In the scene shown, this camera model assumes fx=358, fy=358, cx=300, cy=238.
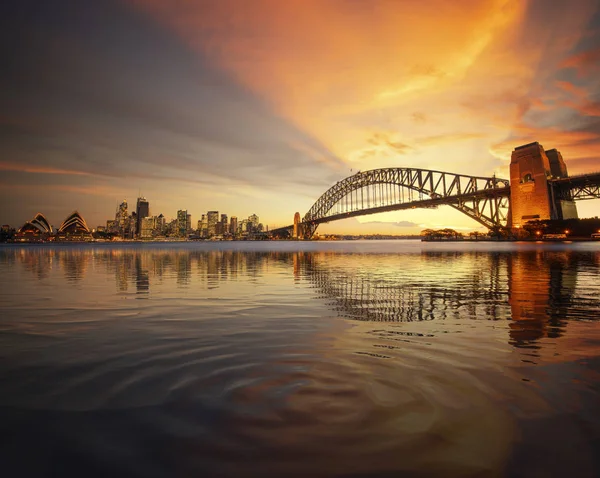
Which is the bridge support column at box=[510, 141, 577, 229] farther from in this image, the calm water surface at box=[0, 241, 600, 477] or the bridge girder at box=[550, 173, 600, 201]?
the calm water surface at box=[0, 241, 600, 477]

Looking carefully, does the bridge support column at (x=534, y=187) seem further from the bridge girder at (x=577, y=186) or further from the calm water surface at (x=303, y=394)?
the calm water surface at (x=303, y=394)

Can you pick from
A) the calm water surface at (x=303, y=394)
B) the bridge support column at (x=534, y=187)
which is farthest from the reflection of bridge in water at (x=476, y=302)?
the bridge support column at (x=534, y=187)

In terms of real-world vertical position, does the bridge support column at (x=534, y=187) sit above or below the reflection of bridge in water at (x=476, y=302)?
above

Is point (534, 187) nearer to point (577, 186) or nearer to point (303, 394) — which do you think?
point (577, 186)

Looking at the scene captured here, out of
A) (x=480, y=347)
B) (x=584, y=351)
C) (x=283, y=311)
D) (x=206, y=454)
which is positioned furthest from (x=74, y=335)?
(x=584, y=351)

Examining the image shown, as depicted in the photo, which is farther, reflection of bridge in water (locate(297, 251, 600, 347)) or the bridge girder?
the bridge girder

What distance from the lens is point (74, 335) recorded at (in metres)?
6.67

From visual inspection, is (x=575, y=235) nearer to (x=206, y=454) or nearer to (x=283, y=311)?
(x=283, y=311)

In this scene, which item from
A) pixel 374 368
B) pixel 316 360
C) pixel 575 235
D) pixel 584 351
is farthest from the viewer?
pixel 575 235

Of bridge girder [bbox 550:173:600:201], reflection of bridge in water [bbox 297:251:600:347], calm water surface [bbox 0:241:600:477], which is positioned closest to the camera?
calm water surface [bbox 0:241:600:477]

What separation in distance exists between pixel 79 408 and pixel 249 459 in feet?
6.55

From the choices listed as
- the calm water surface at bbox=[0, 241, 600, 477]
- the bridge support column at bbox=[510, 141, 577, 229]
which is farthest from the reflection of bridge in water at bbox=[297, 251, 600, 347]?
the bridge support column at bbox=[510, 141, 577, 229]

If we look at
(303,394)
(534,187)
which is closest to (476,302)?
(303,394)

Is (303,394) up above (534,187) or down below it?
below
